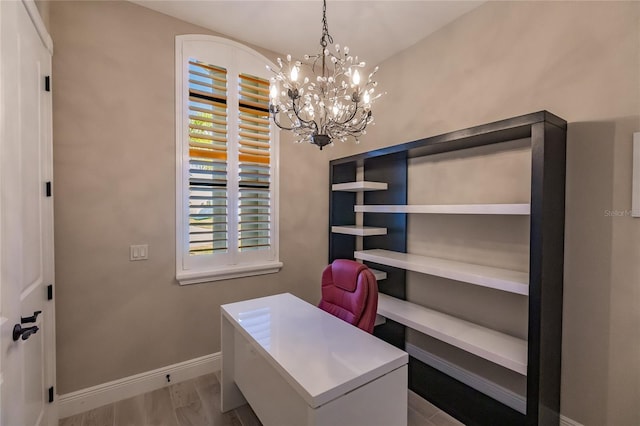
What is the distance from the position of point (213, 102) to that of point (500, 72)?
2301 millimetres

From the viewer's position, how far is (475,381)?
225cm

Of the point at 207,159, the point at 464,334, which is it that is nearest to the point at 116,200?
the point at 207,159

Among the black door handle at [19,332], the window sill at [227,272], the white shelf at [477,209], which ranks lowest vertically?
the window sill at [227,272]

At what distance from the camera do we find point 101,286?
2.16 metres

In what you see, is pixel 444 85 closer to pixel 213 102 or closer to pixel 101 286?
pixel 213 102

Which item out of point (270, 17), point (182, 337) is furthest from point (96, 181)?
point (270, 17)

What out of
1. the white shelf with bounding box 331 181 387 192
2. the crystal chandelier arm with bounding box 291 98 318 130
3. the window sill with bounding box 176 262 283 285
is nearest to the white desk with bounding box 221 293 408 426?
the window sill with bounding box 176 262 283 285

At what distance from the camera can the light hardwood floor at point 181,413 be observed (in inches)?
79.1

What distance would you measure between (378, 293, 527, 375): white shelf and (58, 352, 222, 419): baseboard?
1635mm

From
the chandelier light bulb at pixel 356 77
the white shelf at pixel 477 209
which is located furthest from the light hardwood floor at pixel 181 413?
the chandelier light bulb at pixel 356 77

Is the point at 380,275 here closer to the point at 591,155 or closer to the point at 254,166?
the point at 254,166

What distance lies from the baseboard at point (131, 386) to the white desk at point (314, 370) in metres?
0.75

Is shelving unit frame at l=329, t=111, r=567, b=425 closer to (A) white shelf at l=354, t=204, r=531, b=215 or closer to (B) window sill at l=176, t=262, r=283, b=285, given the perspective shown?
(A) white shelf at l=354, t=204, r=531, b=215

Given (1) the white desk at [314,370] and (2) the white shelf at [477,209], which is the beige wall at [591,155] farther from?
(1) the white desk at [314,370]
